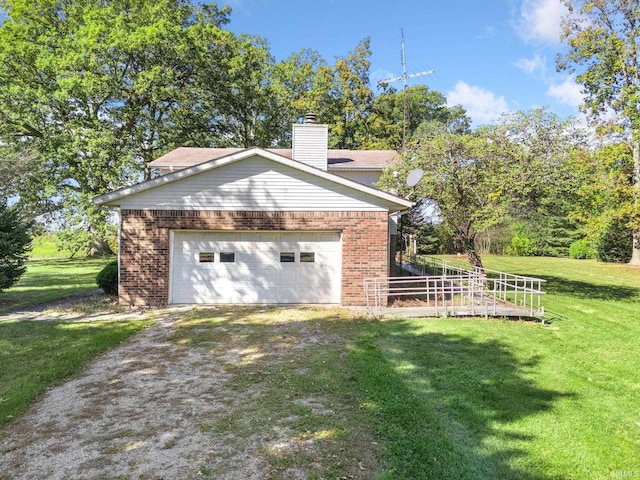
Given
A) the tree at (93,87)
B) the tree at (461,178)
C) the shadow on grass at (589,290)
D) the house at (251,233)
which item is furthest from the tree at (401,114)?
the house at (251,233)

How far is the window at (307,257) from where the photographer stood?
465 inches

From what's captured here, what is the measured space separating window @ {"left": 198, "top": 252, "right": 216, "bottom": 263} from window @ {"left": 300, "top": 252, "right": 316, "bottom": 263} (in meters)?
2.59

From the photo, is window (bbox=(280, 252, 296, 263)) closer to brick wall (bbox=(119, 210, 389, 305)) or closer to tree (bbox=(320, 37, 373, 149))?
brick wall (bbox=(119, 210, 389, 305))

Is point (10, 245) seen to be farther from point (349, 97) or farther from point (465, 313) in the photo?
point (349, 97)

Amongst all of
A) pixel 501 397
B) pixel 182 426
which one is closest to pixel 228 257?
pixel 182 426

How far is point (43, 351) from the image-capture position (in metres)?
7.18

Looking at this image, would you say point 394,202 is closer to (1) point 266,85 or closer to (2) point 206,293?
(2) point 206,293

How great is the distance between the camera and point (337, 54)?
32.4m

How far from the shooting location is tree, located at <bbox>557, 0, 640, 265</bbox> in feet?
62.4

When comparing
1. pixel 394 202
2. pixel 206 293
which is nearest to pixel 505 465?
pixel 394 202

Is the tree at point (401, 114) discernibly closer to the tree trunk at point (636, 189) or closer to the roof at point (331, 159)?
the roof at point (331, 159)

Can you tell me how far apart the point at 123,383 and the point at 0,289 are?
28.6 ft

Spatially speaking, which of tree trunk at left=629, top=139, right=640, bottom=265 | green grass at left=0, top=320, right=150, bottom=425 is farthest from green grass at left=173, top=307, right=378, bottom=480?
tree trunk at left=629, top=139, right=640, bottom=265

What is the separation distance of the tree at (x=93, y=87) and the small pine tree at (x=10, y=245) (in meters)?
7.97
